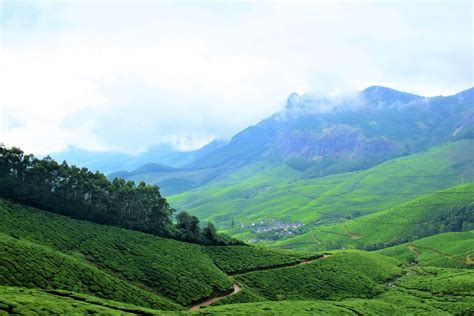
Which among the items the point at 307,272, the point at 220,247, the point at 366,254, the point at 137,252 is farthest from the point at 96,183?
the point at 366,254

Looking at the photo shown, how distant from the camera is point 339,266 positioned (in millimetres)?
128125

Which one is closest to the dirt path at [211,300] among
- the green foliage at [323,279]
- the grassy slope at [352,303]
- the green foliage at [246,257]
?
the green foliage at [323,279]

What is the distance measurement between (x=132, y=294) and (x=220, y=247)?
Answer: 4778cm

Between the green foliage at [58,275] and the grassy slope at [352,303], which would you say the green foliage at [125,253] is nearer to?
the green foliage at [58,275]

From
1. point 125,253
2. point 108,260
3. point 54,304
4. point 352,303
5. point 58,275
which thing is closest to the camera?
point 54,304

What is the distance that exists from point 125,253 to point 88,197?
29.1 metres

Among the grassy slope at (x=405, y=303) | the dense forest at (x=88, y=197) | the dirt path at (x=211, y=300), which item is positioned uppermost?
the dense forest at (x=88, y=197)

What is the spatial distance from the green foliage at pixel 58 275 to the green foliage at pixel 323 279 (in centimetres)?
2958

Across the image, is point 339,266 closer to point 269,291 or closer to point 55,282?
point 269,291

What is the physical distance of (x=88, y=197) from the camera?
120 meters

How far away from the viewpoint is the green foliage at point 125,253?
90000 millimetres

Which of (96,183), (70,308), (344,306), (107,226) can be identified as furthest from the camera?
(96,183)

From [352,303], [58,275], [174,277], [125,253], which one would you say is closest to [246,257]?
[174,277]

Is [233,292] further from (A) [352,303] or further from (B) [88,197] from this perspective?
(B) [88,197]
